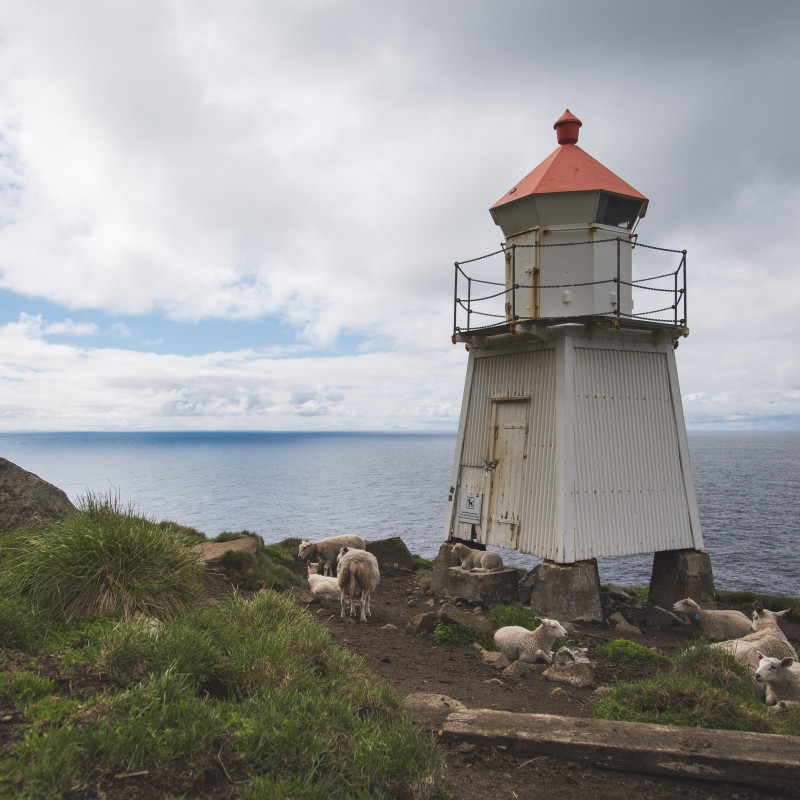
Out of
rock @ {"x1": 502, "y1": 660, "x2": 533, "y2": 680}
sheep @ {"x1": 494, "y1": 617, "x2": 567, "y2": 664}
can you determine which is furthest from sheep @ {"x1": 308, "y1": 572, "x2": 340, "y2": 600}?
rock @ {"x1": 502, "y1": 660, "x2": 533, "y2": 680}

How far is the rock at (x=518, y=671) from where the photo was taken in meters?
9.98

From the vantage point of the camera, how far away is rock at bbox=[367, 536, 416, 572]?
21.0m

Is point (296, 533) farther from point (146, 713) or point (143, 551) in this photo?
point (146, 713)

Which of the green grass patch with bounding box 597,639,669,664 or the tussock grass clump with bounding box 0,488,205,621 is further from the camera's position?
the green grass patch with bounding box 597,639,669,664

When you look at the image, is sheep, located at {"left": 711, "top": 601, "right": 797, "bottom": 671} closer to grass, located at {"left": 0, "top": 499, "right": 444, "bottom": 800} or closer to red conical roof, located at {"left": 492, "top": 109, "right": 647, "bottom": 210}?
grass, located at {"left": 0, "top": 499, "right": 444, "bottom": 800}

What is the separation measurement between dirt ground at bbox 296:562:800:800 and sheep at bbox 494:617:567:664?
27cm

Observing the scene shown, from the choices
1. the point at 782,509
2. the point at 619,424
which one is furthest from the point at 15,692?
the point at 782,509

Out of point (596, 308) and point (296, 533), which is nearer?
point (596, 308)

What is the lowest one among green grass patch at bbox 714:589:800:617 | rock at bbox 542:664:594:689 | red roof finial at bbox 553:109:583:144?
green grass patch at bbox 714:589:800:617

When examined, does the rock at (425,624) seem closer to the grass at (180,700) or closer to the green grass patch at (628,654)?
the green grass patch at (628,654)

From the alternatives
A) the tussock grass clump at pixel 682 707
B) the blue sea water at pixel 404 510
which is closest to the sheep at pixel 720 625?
the tussock grass clump at pixel 682 707

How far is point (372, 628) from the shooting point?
Answer: 12766mm

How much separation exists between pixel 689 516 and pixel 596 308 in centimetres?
584

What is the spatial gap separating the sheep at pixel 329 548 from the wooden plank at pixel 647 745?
11.9 metres
